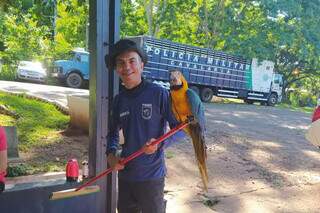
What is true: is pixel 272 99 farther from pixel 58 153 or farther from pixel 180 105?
pixel 180 105

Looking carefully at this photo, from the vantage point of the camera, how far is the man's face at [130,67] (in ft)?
8.14

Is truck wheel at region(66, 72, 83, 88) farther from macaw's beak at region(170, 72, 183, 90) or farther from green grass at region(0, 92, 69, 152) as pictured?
macaw's beak at region(170, 72, 183, 90)

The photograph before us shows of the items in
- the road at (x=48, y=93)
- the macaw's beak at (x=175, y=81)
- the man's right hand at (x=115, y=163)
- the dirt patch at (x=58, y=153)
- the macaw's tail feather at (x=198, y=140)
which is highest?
the macaw's beak at (x=175, y=81)

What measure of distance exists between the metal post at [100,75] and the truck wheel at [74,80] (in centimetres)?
A: 1689

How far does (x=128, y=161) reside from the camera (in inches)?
98.2

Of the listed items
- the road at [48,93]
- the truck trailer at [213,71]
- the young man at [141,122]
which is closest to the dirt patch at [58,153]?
the road at [48,93]

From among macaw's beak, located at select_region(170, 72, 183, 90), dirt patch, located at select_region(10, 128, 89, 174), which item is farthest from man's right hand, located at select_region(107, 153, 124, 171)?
dirt patch, located at select_region(10, 128, 89, 174)

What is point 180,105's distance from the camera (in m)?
2.47

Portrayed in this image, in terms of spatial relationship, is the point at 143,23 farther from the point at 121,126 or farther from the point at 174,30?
the point at 121,126

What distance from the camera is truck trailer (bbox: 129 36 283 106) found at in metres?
17.9

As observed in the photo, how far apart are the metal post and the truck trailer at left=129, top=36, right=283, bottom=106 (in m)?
12.1

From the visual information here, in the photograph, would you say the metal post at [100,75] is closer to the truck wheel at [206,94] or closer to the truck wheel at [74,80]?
Answer: the truck wheel at [206,94]

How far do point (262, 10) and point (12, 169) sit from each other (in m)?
21.3

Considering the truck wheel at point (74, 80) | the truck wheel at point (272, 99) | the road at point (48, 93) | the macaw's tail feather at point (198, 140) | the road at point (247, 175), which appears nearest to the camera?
the macaw's tail feather at point (198, 140)
